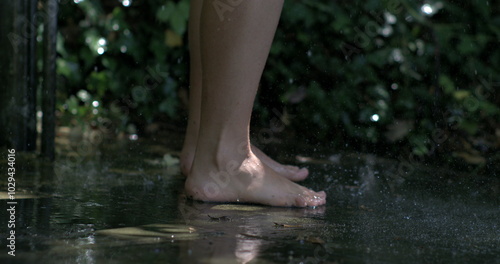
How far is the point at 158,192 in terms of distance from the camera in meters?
2.25

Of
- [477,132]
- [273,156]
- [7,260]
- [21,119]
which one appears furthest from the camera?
[477,132]

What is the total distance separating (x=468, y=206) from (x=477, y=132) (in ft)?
5.78

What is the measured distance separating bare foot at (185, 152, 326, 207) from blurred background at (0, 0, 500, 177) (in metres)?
1.61

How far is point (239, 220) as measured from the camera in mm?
1827

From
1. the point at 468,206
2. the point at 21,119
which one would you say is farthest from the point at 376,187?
the point at 21,119

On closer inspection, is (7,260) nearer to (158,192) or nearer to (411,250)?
(411,250)

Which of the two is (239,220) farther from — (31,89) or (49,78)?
(31,89)

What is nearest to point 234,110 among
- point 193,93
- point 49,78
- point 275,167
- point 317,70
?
point 193,93

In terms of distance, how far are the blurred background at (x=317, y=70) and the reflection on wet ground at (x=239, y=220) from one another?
3.55 ft

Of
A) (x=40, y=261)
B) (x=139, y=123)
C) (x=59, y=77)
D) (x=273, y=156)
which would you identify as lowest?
(x=40, y=261)

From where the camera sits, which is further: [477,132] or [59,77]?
[59,77]

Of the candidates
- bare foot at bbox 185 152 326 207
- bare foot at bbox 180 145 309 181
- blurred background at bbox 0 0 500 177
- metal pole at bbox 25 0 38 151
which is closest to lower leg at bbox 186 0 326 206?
bare foot at bbox 185 152 326 207

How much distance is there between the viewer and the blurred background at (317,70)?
3920 mm

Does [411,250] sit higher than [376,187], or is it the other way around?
[376,187]
